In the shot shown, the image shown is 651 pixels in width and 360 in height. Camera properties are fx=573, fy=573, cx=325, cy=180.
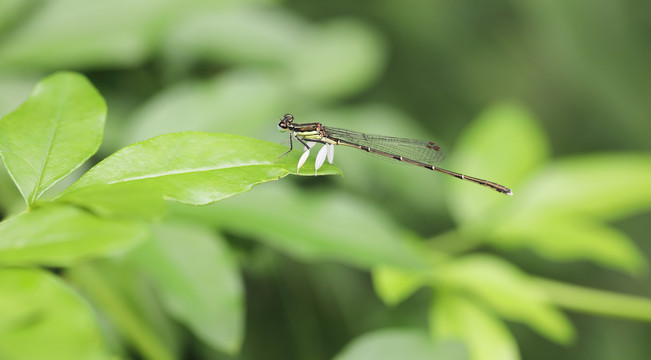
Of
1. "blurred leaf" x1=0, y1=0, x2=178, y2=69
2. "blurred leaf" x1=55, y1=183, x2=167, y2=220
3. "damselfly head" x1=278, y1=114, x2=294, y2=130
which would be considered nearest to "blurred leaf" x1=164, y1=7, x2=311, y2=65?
"blurred leaf" x1=0, y1=0, x2=178, y2=69

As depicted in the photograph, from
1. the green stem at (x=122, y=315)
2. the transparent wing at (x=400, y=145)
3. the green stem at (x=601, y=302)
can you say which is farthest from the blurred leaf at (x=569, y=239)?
the green stem at (x=122, y=315)

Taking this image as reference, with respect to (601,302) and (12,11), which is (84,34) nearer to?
(12,11)

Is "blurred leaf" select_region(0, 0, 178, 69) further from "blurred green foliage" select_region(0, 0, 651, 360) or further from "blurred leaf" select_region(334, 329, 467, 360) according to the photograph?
"blurred leaf" select_region(334, 329, 467, 360)

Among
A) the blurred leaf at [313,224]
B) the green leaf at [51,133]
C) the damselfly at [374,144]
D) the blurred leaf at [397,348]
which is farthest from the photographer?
the damselfly at [374,144]

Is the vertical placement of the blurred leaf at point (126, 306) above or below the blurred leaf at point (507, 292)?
below

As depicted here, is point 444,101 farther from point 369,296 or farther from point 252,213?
point 252,213

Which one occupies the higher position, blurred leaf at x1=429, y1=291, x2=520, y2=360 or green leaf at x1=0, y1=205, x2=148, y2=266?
blurred leaf at x1=429, y1=291, x2=520, y2=360

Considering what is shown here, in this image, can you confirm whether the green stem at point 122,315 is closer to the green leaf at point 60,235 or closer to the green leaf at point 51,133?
the green leaf at point 60,235
